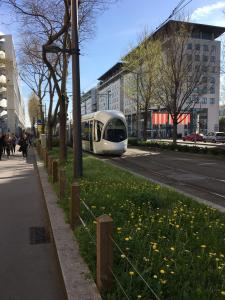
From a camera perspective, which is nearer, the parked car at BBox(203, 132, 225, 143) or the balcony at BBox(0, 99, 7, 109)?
the parked car at BBox(203, 132, 225, 143)

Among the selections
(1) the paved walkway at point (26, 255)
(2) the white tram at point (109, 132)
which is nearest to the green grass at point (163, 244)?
(1) the paved walkway at point (26, 255)

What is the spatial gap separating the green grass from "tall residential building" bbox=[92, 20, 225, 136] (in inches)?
847

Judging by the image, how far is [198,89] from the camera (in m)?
35.8

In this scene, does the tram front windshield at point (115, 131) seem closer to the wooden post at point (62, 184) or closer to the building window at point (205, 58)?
the building window at point (205, 58)

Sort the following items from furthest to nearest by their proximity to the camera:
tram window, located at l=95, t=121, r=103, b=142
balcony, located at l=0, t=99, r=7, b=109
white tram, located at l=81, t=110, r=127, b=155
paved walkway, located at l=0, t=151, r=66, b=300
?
balcony, located at l=0, t=99, r=7, b=109 < tram window, located at l=95, t=121, r=103, b=142 < white tram, located at l=81, t=110, r=127, b=155 < paved walkway, located at l=0, t=151, r=66, b=300

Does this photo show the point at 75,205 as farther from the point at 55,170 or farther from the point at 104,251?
the point at 55,170

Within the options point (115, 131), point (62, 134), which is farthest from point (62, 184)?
point (115, 131)

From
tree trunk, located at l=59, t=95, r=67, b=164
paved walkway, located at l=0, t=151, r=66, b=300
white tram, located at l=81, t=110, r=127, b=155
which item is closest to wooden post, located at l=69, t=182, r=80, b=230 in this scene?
paved walkway, located at l=0, t=151, r=66, b=300

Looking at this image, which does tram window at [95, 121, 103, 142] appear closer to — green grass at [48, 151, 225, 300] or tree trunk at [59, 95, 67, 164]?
tree trunk at [59, 95, 67, 164]

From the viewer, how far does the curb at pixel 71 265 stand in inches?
165

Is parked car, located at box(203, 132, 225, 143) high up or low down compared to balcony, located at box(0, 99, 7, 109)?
down

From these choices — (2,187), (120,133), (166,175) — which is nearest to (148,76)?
(120,133)

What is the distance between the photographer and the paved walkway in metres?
4.85

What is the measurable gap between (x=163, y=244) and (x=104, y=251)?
4.49ft
